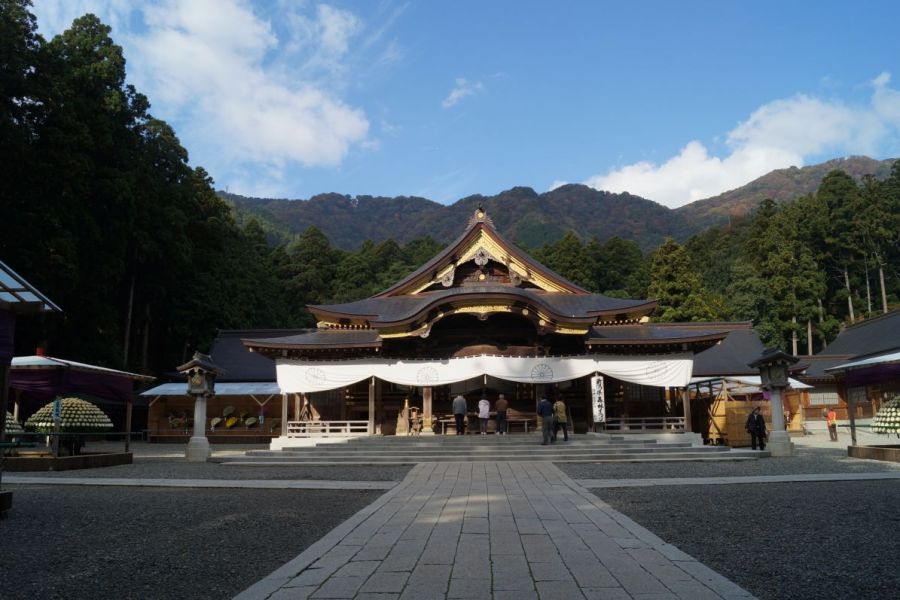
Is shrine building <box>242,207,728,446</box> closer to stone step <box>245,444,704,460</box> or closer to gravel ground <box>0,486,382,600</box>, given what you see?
stone step <box>245,444,704,460</box>

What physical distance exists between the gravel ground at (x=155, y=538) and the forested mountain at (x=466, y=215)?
9621 centimetres

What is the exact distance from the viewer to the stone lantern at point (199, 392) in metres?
16.1

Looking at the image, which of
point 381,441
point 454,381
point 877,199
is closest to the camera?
point 381,441

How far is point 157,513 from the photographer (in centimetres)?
771

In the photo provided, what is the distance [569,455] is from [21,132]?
21641mm

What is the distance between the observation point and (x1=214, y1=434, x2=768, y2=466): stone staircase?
14.9 meters

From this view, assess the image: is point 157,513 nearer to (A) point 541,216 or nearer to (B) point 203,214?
(B) point 203,214

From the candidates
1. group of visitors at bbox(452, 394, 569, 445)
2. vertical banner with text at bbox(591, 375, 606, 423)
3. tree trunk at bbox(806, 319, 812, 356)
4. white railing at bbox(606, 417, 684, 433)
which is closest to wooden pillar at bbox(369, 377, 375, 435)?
group of visitors at bbox(452, 394, 569, 445)

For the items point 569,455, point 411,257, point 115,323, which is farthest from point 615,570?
point 411,257

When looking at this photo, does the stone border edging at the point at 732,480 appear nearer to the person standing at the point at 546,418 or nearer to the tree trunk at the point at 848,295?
the person standing at the point at 546,418

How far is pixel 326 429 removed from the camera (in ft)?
66.2

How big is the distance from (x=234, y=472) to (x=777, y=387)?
13180 millimetres

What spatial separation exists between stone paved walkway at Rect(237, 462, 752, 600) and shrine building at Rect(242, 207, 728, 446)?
1117cm

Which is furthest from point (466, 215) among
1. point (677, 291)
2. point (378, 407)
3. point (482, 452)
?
point (482, 452)
